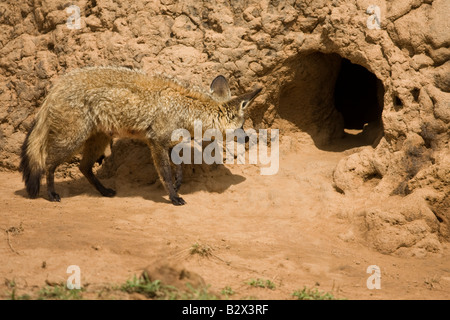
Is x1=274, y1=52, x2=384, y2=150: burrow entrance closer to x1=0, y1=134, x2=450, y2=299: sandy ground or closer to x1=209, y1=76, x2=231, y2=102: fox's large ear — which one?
→ x1=0, y1=134, x2=450, y2=299: sandy ground

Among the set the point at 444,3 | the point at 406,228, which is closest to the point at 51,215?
the point at 406,228

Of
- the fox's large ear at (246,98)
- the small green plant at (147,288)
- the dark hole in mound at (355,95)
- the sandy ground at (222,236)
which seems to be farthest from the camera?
the dark hole in mound at (355,95)

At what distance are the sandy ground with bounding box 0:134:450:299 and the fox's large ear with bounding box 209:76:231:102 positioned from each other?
994 mm

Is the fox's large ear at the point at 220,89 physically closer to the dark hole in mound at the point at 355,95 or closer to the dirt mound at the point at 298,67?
the dirt mound at the point at 298,67

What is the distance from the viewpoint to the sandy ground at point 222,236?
4.20 metres

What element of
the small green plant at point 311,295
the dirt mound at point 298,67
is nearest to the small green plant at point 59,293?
the small green plant at point 311,295

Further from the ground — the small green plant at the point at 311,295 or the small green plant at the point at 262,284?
the small green plant at the point at 262,284

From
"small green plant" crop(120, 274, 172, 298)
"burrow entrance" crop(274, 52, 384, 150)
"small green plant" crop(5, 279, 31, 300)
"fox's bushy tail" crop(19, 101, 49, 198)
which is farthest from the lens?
"burrow entrance" crop(274, 52, 384, 150)

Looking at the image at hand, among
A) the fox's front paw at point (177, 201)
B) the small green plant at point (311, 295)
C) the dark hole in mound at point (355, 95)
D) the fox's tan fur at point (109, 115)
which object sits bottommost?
the small green plant at point (311, 295)

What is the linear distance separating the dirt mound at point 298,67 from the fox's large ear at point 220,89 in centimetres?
28

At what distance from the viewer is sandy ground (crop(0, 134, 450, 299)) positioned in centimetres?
420

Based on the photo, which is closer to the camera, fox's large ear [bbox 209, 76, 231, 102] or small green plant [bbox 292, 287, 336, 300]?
small green plant [bbox 292, 287, 336, 300]

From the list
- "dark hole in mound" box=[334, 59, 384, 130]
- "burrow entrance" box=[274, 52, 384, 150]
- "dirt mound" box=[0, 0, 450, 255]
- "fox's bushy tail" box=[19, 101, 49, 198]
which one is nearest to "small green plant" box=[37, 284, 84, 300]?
"fox's bushy tail" box=[19, 101, 49, 198]

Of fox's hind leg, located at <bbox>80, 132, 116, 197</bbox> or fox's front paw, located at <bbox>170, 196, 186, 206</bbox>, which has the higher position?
fox's hind leg, located at <bbox>80, 132, 116, 197</bbox>
